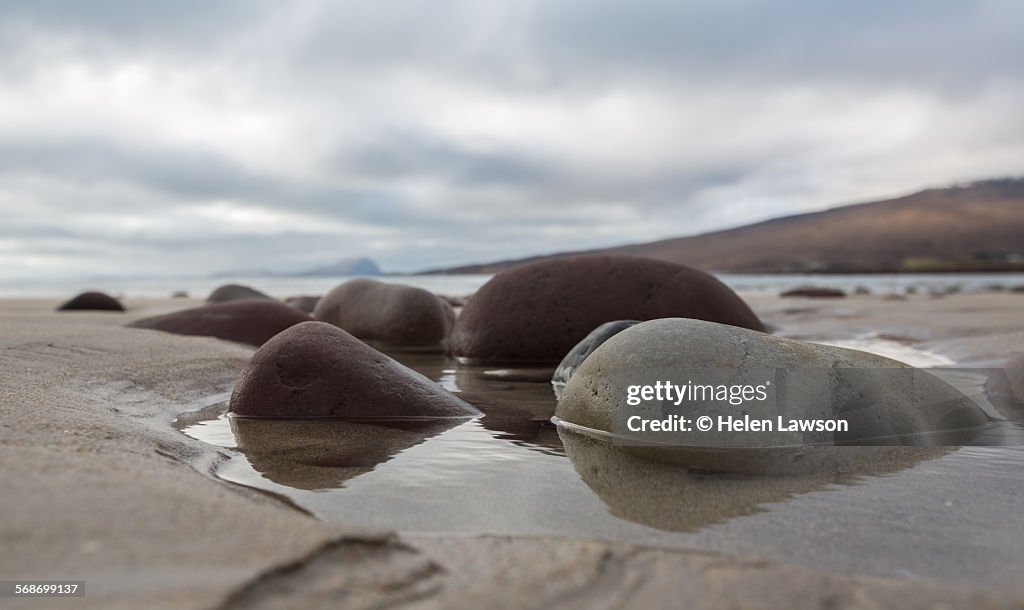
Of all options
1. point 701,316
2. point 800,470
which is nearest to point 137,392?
point 800,470

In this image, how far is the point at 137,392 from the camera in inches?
128

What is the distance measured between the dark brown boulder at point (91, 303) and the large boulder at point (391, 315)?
5.47m

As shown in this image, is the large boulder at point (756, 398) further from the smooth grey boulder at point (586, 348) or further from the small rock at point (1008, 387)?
the smooth grey boulder at point (586, 348)

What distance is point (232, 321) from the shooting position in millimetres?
6004

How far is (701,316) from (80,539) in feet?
15.1

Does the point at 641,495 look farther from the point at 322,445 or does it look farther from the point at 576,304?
the point at 576,304

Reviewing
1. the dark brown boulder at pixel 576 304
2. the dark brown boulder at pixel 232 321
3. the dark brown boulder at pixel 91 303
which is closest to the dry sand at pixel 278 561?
the dark brown boulder at pixel 576 304

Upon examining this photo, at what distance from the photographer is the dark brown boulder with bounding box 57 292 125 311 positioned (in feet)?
37.2

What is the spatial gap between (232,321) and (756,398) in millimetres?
4825

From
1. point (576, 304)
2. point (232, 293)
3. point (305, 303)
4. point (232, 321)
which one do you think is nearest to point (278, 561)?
point (576, 304)

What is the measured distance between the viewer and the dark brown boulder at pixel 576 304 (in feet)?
17.4

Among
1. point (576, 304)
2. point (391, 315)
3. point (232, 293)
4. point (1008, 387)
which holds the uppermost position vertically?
point (232, 293)

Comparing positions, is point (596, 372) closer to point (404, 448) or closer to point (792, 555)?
point (404, 448)

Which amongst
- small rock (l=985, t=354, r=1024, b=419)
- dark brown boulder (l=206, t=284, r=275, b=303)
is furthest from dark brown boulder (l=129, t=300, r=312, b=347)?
dark brown boulder (l=206, t=284, r=275, b=303)
